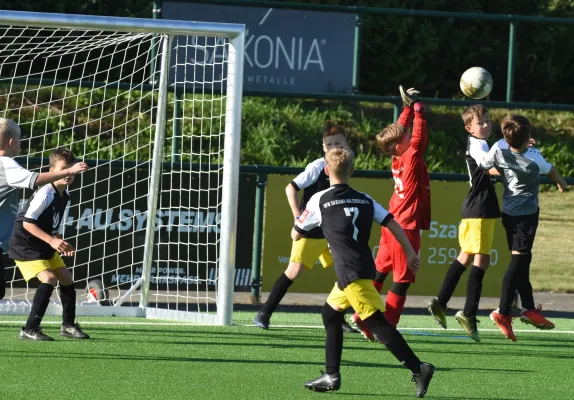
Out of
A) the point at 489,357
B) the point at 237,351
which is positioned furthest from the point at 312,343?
the point at 489,357

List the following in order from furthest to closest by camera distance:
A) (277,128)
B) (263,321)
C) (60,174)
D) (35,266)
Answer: (277,128) → (263,321) → (35,266) → (60,174)

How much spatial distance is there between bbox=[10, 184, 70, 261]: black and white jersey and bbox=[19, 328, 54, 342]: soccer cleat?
0.50 metres

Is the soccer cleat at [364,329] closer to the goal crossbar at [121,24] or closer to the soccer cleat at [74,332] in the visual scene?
the soccer cleat at [74,332]

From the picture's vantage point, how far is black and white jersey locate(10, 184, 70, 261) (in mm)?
7652

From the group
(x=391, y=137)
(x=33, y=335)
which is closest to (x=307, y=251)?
(x=391, y=137)

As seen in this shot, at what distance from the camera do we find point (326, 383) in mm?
6090

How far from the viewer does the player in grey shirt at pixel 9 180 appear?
6891 millimetres

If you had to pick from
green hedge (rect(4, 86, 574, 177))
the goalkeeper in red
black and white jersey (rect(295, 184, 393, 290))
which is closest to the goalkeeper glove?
the goalkeeper in red

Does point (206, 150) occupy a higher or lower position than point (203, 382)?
higher

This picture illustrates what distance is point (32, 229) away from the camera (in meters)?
7.58

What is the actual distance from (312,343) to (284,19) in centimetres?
638

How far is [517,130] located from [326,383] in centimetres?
314

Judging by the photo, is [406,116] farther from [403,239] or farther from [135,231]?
[135,231]

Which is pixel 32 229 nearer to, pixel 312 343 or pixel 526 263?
pixel 312 343
